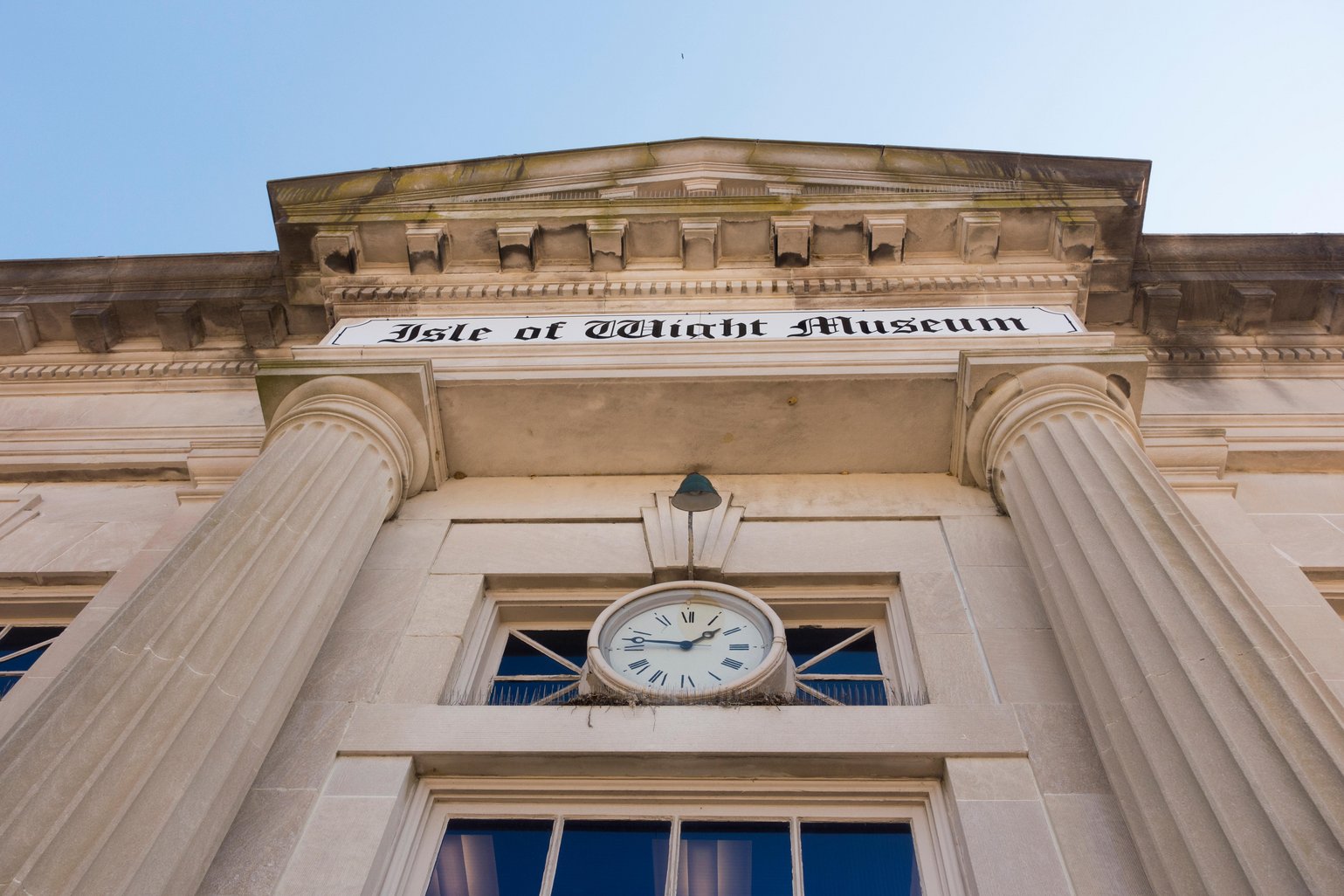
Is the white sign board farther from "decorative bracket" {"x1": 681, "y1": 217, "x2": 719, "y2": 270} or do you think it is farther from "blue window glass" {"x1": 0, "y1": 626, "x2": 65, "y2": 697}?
"blue window glass" {"x1": 0, "y1": 626, "x2": 65, "y2": 697}

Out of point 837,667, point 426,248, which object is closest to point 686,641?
point 837,667

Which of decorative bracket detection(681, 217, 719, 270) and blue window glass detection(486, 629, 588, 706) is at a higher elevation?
decorative bracket detection(681, 217, 719, 270)

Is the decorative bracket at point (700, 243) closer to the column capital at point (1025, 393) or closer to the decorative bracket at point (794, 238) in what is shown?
the decorative bracket at point (794, 238)

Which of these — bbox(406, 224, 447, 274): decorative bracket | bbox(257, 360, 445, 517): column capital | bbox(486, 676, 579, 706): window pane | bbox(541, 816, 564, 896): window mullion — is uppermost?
bbox(406, 224, 447, 274): decorative bracket

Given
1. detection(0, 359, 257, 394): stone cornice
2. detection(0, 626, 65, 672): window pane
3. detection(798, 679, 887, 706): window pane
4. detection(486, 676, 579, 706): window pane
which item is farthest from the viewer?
detection(0, 359, 257, 394): stone cornice

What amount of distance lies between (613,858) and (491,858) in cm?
69

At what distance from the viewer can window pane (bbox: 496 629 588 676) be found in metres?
7.83

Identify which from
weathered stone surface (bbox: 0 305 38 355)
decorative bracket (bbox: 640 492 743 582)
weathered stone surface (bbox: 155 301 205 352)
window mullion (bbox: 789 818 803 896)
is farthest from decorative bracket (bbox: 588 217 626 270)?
weathered stone surface (bbox: 0 305 38 355)

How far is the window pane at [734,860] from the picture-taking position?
5.77m

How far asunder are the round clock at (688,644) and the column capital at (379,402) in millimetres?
2348

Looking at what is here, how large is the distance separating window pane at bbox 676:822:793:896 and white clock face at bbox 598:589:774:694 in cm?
96

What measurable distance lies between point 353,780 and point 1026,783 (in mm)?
3816

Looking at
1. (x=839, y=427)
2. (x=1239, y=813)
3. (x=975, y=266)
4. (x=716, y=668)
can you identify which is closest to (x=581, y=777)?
(x=716, y=668)

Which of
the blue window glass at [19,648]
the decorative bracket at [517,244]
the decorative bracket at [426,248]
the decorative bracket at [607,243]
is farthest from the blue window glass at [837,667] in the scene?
the blue window glass at [19,648]
